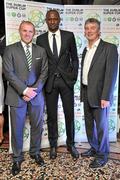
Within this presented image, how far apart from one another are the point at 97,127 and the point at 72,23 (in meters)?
1.38

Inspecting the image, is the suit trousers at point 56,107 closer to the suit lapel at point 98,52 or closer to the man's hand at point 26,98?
the man's hand at point 26,98

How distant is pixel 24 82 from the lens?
9.95 feet

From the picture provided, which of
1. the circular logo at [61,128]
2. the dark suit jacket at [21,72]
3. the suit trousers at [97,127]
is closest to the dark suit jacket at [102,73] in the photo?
the suit trousers at [97,127]

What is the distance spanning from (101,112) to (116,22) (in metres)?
1.29

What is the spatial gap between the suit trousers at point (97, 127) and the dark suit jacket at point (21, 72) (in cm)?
55

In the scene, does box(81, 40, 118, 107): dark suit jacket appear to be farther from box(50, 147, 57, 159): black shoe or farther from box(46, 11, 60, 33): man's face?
box(50, 147, 57, 159): black shoe

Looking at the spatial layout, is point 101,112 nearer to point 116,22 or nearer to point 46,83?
point 46,83

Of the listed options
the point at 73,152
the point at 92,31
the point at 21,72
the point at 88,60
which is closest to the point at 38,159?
the point at 73,152

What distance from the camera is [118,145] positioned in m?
3.86

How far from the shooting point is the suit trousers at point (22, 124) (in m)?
3.09

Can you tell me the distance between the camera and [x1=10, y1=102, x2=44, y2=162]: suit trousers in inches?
122

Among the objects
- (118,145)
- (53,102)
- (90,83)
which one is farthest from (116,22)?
(118,145)

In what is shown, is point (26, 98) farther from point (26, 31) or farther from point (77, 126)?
point (77, 126)

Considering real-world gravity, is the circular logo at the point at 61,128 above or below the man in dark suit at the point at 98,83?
below
